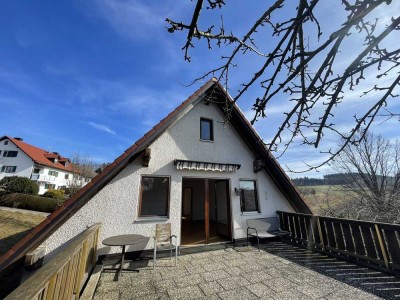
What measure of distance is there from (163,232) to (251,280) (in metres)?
2.83

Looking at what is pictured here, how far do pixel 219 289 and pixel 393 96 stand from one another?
14.4ft

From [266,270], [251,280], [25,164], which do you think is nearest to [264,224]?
[266,270]

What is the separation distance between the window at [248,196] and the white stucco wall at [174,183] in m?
0.22

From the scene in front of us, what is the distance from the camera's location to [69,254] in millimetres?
2561

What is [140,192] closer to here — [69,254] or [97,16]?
[69,254]

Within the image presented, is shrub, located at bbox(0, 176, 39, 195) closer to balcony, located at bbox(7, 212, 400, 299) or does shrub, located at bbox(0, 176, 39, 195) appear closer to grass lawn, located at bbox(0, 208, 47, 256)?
grass lawn, located at bbox(0, 208, 47, 256)

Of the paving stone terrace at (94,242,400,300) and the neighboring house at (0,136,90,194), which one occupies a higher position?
the neighboring house at (0,136,90,194)

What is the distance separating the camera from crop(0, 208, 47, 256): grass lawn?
35.0 feet

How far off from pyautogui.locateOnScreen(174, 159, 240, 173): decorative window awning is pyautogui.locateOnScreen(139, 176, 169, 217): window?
0.76m

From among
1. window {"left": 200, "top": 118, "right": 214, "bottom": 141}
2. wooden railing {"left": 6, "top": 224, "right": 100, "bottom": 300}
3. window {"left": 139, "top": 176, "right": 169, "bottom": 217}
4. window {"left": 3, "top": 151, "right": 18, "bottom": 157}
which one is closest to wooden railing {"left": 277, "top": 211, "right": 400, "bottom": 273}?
window {"left": 200, "top": 118, "right": 214, "bottom": 141}

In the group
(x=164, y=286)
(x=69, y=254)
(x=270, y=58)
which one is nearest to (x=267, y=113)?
(x=270, y=58)

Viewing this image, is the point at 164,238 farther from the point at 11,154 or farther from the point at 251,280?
the point at 11,154

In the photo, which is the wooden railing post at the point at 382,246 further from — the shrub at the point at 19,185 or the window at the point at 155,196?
the shrub at the point at 19,185

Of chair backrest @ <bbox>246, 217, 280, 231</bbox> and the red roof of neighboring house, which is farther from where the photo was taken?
the red roof of neighboring house
